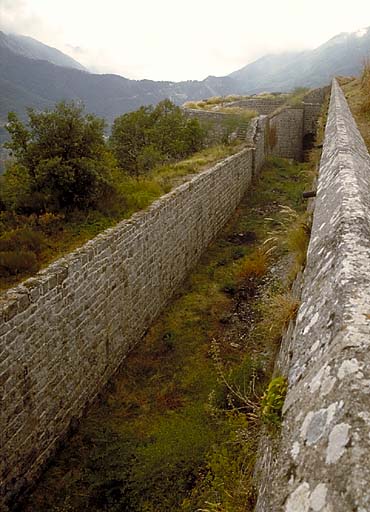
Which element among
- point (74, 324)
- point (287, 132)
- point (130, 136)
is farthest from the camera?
point (287, 132)

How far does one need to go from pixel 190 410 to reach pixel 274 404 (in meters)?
4.37

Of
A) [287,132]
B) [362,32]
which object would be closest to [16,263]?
[287,132]

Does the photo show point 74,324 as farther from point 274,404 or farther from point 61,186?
point 274,404

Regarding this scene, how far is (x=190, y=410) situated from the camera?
5824mm

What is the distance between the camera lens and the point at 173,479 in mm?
4656

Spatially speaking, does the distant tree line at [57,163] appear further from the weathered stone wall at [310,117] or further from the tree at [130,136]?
the weathered stone wall at [310,117]

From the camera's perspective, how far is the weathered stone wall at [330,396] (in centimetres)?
103

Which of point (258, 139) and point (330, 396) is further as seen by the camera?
point (258, 139)

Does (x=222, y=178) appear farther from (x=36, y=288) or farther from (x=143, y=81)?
(x=143, y=81)

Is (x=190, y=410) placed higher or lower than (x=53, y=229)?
lower

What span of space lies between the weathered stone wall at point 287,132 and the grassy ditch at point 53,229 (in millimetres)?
13476

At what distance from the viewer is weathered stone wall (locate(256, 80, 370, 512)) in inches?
40.4

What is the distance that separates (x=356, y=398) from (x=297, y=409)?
32 cm

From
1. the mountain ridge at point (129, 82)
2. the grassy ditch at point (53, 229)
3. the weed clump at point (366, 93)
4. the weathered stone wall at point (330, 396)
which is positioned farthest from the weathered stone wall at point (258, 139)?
the mountain ridge at point (129, 82)
